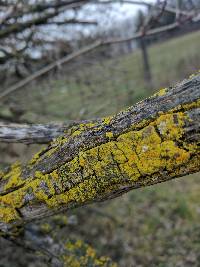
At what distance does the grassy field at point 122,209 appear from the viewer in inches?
187

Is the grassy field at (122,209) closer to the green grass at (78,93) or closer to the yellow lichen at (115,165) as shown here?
the green grass at (78,93)

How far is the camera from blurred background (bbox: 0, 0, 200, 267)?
479 centimetres

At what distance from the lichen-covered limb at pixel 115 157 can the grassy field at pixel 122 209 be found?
7.72ft

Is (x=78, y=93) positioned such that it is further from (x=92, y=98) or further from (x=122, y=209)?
(x=122, y=209)

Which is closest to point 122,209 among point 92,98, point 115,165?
point 92,98

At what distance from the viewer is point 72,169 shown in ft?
6.42

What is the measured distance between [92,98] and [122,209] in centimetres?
180

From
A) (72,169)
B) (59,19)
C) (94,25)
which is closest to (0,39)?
(59,19)

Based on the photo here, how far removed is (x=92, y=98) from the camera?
5852 mm

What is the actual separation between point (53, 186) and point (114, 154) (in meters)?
0.44

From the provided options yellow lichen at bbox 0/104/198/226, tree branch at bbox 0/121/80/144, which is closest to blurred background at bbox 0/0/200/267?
tree branch at bbox 0/121/80/144

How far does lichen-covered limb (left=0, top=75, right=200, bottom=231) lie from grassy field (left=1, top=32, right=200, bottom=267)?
2.35 metres

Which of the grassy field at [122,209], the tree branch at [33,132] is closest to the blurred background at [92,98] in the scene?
the grassy field at [122,209]

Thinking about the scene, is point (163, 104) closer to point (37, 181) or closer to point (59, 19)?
point (37, 181)
